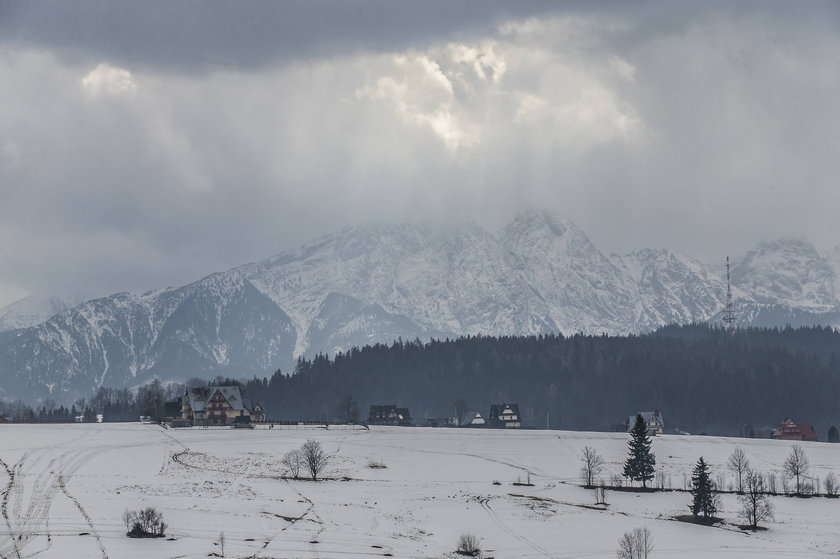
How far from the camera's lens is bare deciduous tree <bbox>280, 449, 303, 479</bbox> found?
149 m

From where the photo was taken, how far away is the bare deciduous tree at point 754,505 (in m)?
125

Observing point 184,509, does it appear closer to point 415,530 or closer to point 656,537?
point 415,530

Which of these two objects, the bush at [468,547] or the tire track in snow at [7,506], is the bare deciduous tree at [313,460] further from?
the bush at [468,547]

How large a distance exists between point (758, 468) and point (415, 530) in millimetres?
78569

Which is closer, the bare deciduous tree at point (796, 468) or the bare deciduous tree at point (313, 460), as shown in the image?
the bare deciduous tree at point (313, 460)

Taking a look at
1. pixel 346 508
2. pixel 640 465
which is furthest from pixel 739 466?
pixel 346 508

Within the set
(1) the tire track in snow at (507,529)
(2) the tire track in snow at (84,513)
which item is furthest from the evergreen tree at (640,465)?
(2) the tire track in snow at (84,513)

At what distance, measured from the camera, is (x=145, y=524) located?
10219 cm

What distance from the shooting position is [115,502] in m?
116

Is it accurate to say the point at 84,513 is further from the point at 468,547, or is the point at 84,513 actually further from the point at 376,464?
the point at 376,464

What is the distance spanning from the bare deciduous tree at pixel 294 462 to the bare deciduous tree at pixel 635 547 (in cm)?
5109

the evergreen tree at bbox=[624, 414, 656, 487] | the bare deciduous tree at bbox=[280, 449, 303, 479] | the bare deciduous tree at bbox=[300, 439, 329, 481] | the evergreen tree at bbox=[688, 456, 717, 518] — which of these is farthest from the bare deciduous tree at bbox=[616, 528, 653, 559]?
the bare deciduous tree at bbox=[280, 449, 303, 479]

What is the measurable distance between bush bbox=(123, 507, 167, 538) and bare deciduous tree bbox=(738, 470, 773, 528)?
60152 millimetres

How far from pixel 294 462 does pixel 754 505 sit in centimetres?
6108
